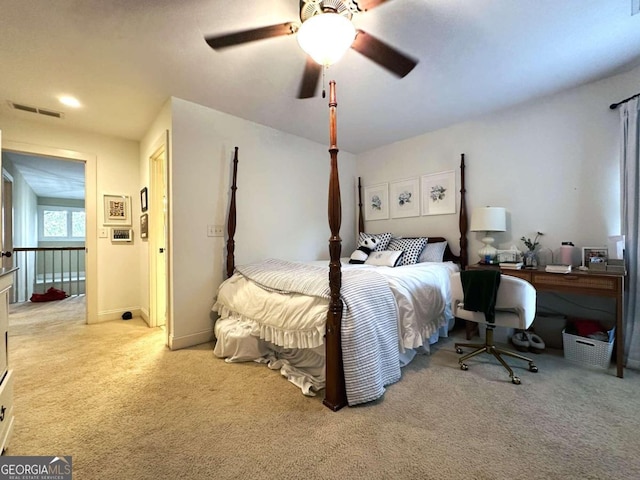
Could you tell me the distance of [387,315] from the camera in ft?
6.13

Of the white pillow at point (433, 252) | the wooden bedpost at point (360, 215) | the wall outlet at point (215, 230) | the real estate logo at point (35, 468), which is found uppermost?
the wooden bedpost at point (360, 215)

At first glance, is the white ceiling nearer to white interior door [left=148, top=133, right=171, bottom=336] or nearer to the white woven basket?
white interior door [left=148, top=133, right=171, bottom=336]

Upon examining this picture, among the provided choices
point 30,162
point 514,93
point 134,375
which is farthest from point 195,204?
point 30,162

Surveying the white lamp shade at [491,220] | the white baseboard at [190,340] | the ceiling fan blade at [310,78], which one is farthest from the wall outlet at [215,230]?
the white lamp shade at [491,220]

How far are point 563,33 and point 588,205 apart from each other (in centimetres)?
153

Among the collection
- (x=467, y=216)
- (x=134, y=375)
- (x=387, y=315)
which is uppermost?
(x=467, y=216)

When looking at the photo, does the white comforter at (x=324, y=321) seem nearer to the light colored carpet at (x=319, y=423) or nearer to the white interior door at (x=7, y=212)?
the light colored carpet at (x=319, y=423)

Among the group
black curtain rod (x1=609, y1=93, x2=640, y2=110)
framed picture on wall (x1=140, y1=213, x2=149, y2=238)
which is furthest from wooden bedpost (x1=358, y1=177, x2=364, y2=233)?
framed picture on wall (x1=140, y1=213, x2=149, y2=238)

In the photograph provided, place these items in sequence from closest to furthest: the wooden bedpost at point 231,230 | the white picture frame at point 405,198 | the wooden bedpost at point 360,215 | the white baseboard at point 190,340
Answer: the white baseboard at point 190,340, the wooden bedpost at point 231,230, the white picture frame at point 405,198, the wooden bedpost at point 360,215

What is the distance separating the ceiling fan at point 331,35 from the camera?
1.33 m

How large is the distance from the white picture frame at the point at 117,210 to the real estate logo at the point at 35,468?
3.04 metres

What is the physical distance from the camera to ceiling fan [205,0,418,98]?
4.37ft

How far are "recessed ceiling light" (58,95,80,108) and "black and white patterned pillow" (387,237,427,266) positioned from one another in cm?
374

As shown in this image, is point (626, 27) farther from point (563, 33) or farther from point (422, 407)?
point (422, 407)
